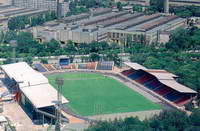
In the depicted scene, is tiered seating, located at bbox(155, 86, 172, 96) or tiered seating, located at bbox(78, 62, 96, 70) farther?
tiered seating, located at bbox(78, 62, 96, 70)

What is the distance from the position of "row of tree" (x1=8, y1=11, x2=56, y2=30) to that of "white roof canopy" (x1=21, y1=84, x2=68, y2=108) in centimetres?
1615

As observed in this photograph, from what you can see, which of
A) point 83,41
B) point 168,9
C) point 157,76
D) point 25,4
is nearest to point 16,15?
point 25,4

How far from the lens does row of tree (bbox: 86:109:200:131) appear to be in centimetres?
1462

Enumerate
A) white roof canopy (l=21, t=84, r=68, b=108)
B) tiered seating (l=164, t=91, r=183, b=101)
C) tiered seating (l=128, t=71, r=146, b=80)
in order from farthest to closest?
tiered seating (l=128, t=71, r=146, b=80) → tiered seating (l=164, t=91, r=183, b=101) → white roof canopy (l=21, t=84, r=68, b=108)

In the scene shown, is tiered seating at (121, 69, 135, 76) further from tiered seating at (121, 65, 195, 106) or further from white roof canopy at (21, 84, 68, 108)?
white roof canopy at (21, 84, 68, 108)

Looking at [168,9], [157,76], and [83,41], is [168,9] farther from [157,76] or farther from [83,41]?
[157,76]

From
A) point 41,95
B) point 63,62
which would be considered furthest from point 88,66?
point 41,95

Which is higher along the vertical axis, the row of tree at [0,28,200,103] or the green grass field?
the row of tree at [0,28,200,103]

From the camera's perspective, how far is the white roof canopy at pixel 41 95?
54.6 ft

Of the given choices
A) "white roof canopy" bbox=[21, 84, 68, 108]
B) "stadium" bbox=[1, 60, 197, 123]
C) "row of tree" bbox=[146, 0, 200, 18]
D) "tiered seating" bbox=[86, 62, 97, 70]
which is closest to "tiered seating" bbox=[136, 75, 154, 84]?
"stadium" bbox=[1, 60, 197, 123]

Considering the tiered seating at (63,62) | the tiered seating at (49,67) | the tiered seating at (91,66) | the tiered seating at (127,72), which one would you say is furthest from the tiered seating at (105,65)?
the tiered seating at (49,67)

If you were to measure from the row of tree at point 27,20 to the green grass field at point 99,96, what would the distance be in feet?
38.7

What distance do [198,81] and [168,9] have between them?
19.7m

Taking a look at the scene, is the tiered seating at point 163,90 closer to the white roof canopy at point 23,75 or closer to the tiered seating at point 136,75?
the tiered seating at point 136,75
